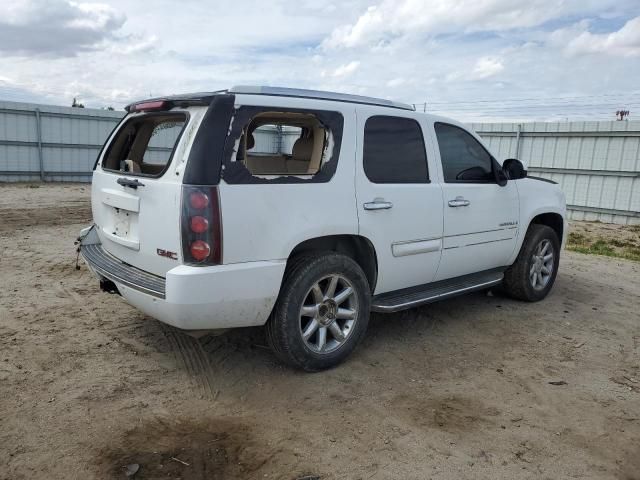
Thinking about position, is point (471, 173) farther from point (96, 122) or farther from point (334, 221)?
point (96, 122)

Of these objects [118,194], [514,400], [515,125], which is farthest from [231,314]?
[515,125]

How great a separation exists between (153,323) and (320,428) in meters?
2.21

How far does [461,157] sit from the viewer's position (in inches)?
193

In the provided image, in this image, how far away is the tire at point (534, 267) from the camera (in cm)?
566

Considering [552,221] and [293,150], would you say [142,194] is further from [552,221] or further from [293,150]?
[552,221]

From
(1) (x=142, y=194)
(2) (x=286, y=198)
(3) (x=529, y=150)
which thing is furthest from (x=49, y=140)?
(2) (x=286, y=198)

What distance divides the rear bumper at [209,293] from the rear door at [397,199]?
93cm

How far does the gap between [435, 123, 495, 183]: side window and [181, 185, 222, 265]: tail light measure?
7.48 ft

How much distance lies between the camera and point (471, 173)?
4898 mm

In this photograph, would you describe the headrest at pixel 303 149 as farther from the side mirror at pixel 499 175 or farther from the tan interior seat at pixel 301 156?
the side mirror at pixel 499 175

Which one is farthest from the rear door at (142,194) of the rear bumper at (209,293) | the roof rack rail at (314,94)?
the roof rack rail at (314,94)

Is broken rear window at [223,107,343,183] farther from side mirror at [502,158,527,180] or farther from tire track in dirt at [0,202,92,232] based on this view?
tire track in dirt at [0,202,92,232]

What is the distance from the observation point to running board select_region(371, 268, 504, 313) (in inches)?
166

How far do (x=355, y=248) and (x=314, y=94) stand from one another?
121cm
